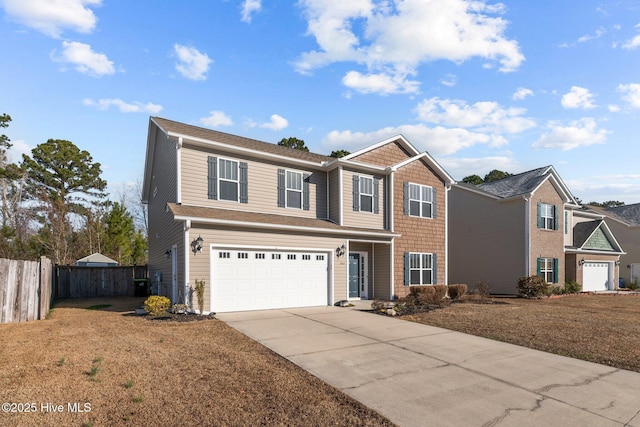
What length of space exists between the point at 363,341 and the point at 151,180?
15.4m

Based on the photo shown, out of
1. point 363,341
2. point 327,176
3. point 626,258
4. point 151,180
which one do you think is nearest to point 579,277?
point 626,258

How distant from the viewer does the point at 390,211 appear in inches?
682

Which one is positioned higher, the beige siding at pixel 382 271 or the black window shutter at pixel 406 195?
the black window shutter at pixel 406 195

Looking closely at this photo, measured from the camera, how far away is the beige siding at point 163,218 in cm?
1356

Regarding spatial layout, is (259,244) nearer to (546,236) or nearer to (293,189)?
(293,189)

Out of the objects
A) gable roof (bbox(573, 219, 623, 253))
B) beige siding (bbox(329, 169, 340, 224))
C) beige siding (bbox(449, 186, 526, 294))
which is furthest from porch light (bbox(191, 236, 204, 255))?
gable roof (bbox(573, 219, 623, 253))

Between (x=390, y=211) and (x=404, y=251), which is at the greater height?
(x=390, y=211)

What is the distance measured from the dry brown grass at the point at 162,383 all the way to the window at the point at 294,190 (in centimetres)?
766

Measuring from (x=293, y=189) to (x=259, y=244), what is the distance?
11.1ft

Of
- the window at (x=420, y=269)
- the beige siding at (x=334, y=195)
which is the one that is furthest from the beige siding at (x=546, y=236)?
the beige siding at (x=334, y=195)

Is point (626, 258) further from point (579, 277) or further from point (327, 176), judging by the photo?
point (327, 176)

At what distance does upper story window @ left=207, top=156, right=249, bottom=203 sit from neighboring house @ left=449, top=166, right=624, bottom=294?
15893 millimetres

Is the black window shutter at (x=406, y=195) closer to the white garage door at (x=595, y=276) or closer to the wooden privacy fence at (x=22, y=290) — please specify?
the wooden privacy fence at (x=22, y=290)

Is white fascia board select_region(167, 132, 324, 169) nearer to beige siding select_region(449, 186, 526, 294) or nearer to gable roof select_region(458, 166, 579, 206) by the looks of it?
beige siding select_region(449, 186, 526, 294)
